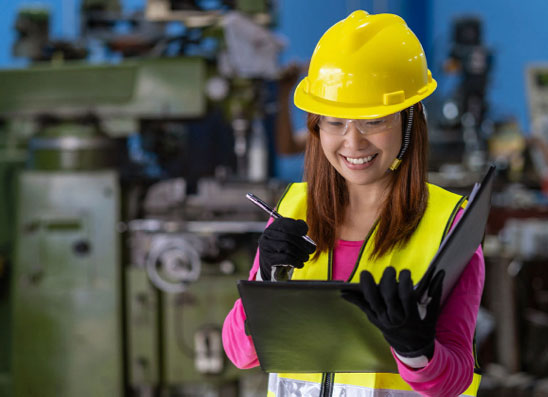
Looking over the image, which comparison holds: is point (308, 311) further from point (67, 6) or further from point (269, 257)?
point (67, 6)

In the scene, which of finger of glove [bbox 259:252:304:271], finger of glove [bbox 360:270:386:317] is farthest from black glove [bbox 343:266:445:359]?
finger of glove [bbox 259:252:304:271]

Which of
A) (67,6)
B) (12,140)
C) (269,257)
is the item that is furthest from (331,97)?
(67,6)

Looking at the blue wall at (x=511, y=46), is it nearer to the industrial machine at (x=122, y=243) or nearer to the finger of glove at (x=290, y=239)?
the industrial machine at (x=122, y=243)

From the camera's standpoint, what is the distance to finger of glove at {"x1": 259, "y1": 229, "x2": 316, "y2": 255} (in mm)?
896

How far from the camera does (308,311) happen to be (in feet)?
2.72

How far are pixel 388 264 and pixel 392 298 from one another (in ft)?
0.69

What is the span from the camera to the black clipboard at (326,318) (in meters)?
0.80

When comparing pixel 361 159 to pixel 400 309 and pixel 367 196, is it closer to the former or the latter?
pixel 367 196

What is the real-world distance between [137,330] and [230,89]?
102 centimetres

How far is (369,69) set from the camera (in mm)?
915

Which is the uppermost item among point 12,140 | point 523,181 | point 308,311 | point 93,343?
point 308,311

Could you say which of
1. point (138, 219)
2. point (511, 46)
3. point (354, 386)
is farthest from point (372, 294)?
point (511, 46)

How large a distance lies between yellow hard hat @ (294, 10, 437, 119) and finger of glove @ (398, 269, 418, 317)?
0.27 meters

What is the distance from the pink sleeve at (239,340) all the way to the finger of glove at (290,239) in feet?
0.29
